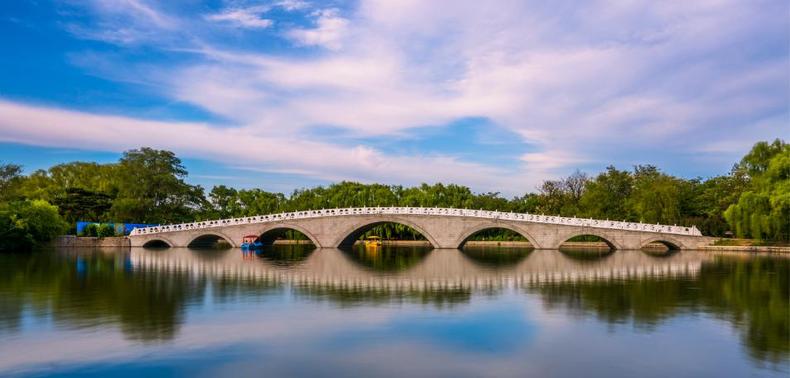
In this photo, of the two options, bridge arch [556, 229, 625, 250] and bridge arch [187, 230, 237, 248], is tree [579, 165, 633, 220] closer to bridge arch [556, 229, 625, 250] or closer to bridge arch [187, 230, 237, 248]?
bridge arch [556, 229, 625, 250]

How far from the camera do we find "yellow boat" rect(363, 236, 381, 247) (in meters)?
49.4

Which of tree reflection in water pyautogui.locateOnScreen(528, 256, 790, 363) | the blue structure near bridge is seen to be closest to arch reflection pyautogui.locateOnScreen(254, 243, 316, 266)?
tree reflection in water pyautogui.locateOnScreen(528, 256, 790, 363)

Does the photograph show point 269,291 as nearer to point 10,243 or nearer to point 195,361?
point 195,361

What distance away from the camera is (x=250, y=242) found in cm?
3972

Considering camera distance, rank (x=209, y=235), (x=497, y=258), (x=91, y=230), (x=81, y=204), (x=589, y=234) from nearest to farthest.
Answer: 1. (x=497, y=258)
2. (x=589, y=234)
3. (x=209, y=235)
4. (x=91, y=230)
5. (x=81, y=204)

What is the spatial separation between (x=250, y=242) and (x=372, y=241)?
13776mm

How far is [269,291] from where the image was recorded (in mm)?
15391

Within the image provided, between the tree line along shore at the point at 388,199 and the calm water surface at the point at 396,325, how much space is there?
640 inches

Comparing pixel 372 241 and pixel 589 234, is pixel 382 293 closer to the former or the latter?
pixel 589 234

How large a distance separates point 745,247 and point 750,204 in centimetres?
314

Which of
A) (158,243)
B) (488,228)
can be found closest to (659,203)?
(488,228)

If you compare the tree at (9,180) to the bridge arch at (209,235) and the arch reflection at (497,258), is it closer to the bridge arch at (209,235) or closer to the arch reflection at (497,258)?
the bridge arch at (209,235)

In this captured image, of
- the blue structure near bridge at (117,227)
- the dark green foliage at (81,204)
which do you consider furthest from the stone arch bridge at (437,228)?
the dark green foliage at (81,204)

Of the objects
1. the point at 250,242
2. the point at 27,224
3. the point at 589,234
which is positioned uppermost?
the point at 27,224
